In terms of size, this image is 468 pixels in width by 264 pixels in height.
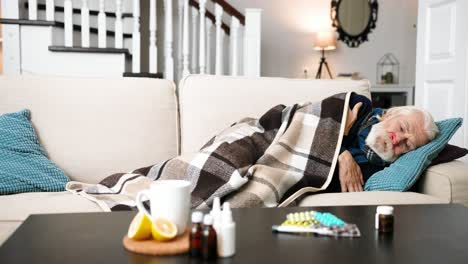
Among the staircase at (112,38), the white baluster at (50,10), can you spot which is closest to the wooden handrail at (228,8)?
the staircase at (112,38)

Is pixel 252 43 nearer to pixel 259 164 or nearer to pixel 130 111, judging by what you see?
pixel 130 111

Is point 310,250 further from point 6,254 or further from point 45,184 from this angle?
point 45,184

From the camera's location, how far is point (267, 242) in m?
1.05

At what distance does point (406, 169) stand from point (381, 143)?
0.16 metres

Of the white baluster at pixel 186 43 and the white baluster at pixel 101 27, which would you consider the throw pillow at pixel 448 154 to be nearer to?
the white baluster at pixel 186 43

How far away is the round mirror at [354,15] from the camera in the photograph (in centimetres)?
Result: 569

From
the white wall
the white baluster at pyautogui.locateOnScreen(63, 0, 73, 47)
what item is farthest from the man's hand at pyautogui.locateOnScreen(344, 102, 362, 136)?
the white wall

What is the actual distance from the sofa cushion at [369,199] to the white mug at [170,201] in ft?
2.73

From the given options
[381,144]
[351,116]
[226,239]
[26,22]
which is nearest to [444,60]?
[351,116]

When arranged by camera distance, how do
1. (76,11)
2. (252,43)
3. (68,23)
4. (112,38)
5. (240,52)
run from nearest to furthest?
(68,23) → (76,11) → (252,43) → (112,38) → (240,52)

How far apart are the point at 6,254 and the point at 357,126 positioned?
5.11ft

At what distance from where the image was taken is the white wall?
5.57m

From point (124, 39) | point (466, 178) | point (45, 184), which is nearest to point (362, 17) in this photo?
point (124, 39)

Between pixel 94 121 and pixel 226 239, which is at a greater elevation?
pixel 94 121
